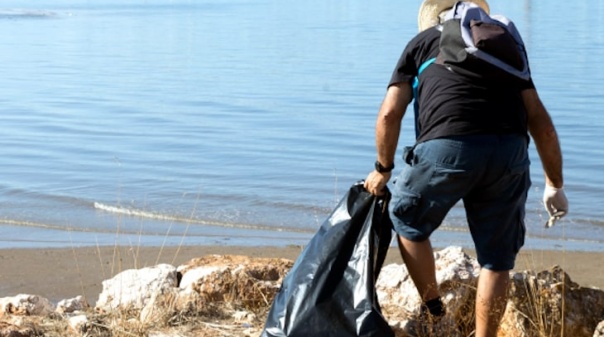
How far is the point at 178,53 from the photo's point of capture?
1060 inches

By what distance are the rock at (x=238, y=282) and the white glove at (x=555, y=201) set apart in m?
1.57

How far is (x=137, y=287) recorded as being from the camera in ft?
18.7

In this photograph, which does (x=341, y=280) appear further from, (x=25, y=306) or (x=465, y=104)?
(x=25, y=306)

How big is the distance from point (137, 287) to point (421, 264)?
5.79 feet

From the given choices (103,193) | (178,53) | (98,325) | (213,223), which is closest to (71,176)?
(103,193)

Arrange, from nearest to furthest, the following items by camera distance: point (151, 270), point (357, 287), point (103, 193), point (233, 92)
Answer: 1. point (357, 287)
2. point (151, 270)
3. point (103, 193)
4. point (233, 92)

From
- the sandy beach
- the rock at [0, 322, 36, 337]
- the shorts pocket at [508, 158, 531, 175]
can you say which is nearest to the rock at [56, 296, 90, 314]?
the rock at [0, 322, 36, 337]

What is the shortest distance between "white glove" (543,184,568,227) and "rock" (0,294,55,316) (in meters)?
2.66

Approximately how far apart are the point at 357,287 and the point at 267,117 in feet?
38.0

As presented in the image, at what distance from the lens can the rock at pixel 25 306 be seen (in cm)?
561

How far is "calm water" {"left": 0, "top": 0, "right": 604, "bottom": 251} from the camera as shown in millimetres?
10125

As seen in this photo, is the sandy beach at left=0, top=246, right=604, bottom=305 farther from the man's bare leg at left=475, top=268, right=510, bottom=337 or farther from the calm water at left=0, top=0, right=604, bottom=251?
the man's bare leg at left=475, top=268, right=510, bottom=337

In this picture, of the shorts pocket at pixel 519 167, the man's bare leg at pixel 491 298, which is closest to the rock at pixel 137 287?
the man's bare leg at pixel 491 298

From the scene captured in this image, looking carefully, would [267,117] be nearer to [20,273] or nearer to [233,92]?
[233,92]
